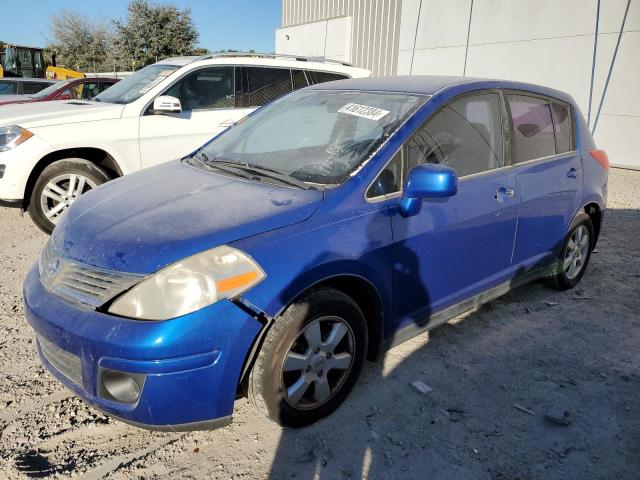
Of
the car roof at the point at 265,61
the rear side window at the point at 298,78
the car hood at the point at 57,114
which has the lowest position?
the car hood at the point at 57,114

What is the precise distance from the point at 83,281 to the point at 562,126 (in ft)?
11.7

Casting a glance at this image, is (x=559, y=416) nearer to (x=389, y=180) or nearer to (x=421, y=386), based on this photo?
(x=421, y=386)

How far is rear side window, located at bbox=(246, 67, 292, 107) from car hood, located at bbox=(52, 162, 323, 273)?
146 inches

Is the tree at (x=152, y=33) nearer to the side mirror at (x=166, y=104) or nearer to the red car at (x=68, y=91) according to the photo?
the red car at (x=68, y=91)

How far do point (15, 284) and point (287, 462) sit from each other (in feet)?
9.89

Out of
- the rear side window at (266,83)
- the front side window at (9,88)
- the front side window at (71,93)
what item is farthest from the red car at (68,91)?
the rear side window at (266,83)

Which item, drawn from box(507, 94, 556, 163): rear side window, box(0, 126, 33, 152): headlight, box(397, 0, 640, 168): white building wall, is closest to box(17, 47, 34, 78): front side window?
box(397, 0, 640, 168): white building wall

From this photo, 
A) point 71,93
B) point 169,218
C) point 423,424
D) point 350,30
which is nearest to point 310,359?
point 423,424

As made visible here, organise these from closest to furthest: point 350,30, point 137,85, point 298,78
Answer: point 137,85 → point 298,78 → point 350,30

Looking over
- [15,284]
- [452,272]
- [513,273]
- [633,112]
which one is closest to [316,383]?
[452,272]

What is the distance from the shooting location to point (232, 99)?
6.22m

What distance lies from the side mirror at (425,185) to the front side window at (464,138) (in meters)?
0.18

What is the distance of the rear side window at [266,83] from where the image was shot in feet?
20.9

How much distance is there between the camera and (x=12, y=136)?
16.6 ft
